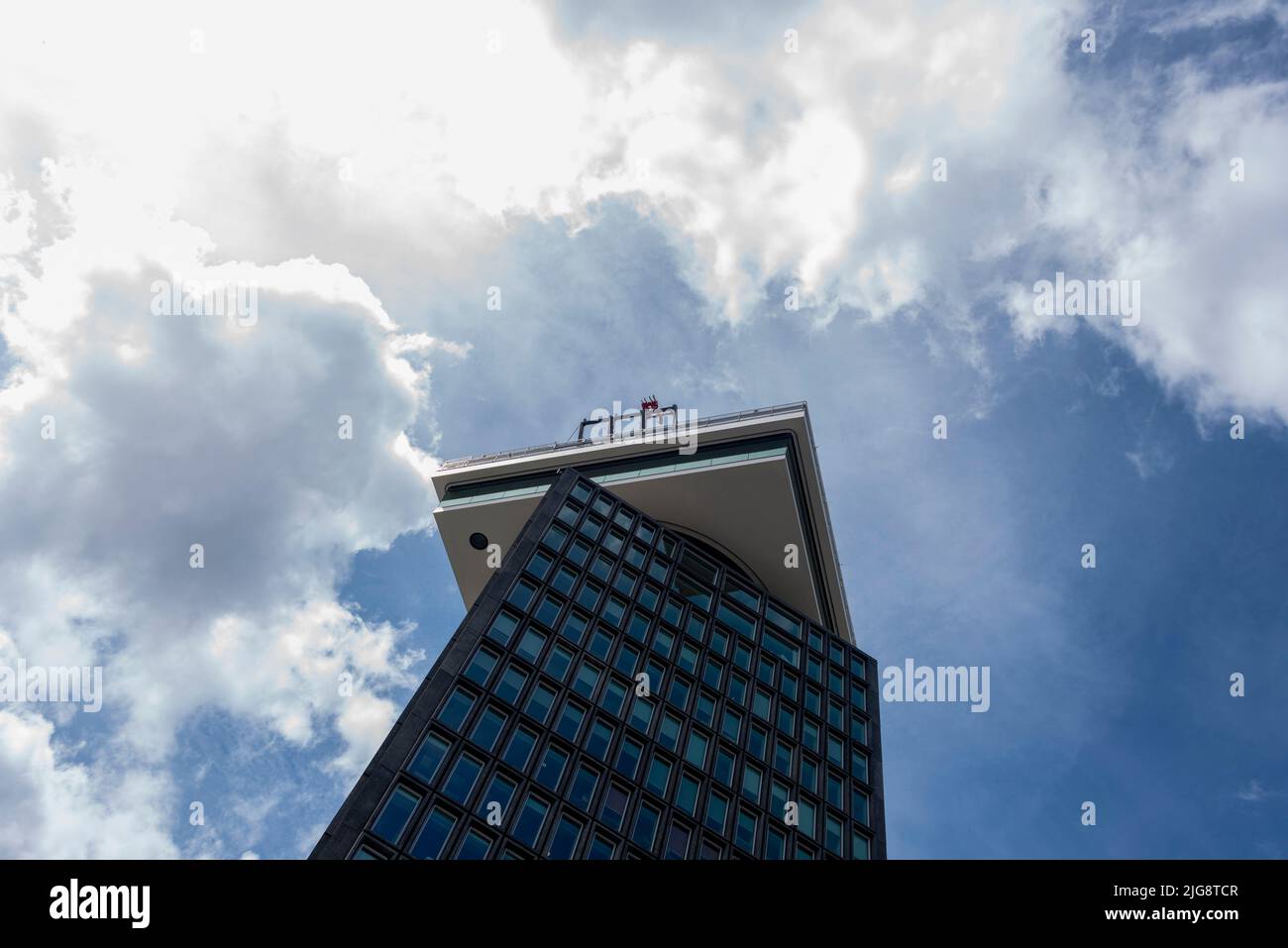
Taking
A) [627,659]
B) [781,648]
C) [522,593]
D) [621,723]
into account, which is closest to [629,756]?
[621,723]

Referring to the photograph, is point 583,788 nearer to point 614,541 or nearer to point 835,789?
point 835,789

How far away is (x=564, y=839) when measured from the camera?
125 feet

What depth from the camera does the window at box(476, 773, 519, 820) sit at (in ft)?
123

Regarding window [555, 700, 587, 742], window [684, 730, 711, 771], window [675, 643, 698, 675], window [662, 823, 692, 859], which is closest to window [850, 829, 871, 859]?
window [684, 730, 711, 771]

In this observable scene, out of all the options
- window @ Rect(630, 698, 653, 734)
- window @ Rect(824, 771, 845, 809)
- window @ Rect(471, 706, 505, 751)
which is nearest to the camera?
window @ Rect(471, 706, 505, 751)

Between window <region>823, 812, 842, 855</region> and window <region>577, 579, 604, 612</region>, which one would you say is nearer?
window <region>823, 812, 842, 855</region>

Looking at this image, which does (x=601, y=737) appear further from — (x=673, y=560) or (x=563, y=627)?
(x=673, y=560)

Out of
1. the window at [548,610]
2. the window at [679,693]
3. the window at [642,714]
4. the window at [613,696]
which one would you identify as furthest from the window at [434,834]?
the window at [679,693]

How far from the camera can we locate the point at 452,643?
1763 inches

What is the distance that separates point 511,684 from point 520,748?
3840 mm

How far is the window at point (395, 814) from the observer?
3469cm

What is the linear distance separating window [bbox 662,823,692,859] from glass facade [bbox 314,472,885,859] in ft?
0.26

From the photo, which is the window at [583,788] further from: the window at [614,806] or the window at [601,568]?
the window at [601,568]

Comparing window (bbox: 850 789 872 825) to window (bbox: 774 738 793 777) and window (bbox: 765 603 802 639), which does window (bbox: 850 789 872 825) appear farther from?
window (bbox: 765 603 802 639)
